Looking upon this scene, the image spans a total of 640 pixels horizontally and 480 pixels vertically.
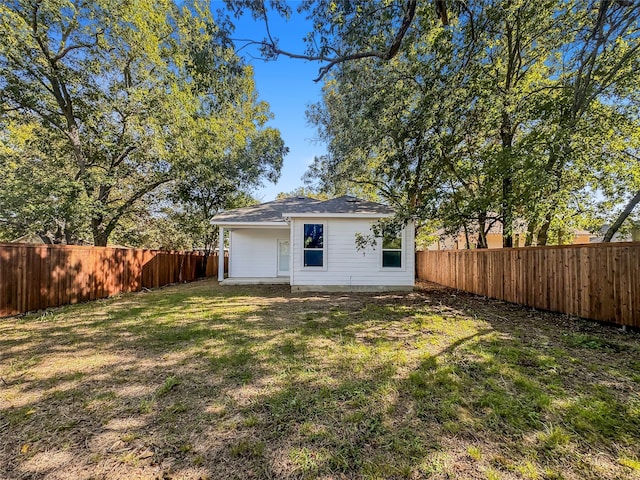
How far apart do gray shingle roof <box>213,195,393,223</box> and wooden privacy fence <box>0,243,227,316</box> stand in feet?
11.3

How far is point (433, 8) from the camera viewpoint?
547cm

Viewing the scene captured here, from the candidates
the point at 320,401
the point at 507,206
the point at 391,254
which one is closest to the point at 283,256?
the point at 391,254

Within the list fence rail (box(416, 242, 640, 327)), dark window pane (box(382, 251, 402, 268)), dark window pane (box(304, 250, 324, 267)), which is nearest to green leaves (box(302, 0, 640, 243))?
fence rail (box(416, 242, 640, 327))

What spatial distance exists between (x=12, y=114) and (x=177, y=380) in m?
13.8

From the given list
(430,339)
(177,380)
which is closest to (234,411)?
(177,380)

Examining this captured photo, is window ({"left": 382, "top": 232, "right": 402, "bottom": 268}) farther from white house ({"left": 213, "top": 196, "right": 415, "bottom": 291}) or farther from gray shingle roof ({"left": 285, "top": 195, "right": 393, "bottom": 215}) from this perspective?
gray shingle roof ({"left": 285, "top": 195, "right": 393, "bottom": 215})

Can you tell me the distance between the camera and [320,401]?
2.84 m

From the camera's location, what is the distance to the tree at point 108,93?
31.4ft

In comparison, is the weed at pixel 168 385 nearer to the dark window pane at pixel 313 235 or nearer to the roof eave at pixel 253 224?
the dark window pane at pixel 313 235

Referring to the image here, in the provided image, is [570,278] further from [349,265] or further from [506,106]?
[349,265]

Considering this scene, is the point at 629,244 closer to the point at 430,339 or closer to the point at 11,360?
the point at 430,339

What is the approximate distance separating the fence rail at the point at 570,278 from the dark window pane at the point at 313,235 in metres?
5.05

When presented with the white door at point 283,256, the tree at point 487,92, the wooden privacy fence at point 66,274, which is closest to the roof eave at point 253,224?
the white door at point 283,256

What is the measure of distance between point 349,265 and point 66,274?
786cm
